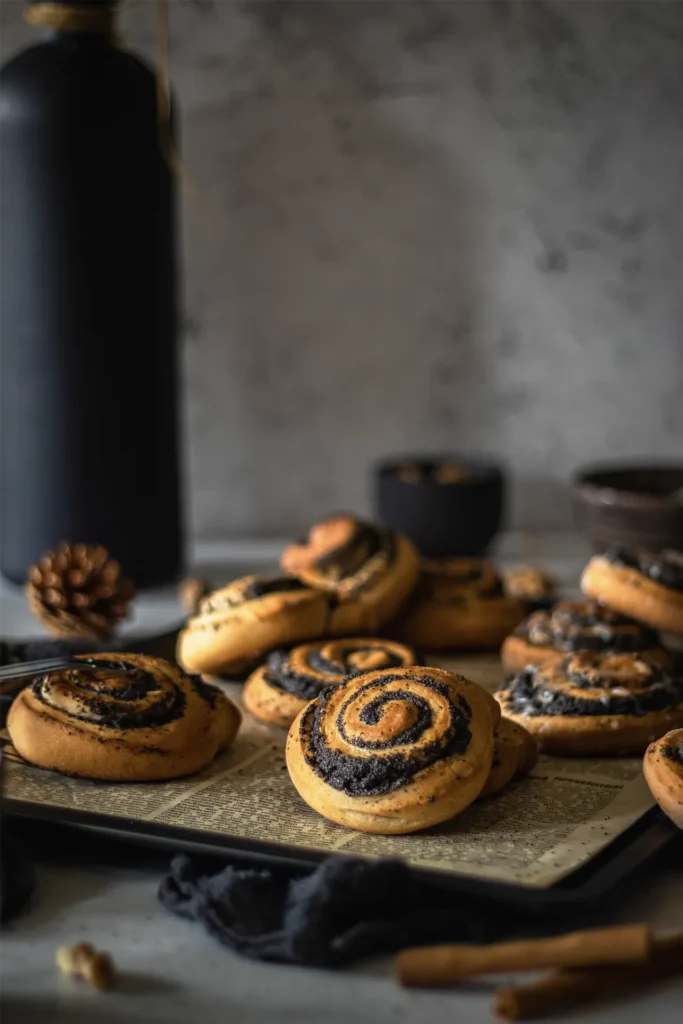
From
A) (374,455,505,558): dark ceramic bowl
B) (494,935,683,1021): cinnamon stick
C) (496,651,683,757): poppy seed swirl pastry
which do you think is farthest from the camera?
(374,455,505,558): dark ceramic bowl

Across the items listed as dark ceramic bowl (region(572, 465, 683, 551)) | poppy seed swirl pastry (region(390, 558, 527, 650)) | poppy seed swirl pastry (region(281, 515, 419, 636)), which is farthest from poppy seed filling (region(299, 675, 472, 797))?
dark ceramic bowl (region(572, 465, 683, 551))

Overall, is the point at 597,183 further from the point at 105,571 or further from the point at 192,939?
the point at 192,939

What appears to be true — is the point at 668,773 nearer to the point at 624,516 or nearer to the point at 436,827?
the point at 436,827

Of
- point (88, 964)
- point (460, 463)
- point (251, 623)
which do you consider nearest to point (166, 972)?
point (88, 964)

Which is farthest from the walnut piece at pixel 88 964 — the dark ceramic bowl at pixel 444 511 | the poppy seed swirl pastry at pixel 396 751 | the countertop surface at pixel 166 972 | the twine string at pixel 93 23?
the twine string at pixel 93 23

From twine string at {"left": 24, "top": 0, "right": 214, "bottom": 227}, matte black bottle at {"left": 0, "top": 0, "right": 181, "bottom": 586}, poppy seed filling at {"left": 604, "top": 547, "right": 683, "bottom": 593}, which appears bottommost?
poppy seed filling at {"left": 604, "top": 547, "right": 683, "bottom": 593}

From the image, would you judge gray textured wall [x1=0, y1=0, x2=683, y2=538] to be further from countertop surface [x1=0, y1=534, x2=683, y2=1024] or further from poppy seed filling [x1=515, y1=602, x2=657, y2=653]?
countertop surface [x1=0, y1=534, x2=683, y2=1024]
